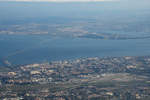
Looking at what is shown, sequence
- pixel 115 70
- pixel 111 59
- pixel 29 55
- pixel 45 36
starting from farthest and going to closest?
pixel 45 36 → pixel 29 55 → pixel 111 59 → pixel 115 70

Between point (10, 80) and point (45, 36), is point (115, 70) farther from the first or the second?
point (45, 36)

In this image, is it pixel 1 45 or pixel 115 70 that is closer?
pixel 115 70

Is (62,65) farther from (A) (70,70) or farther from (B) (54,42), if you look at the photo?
(B) (54,42)

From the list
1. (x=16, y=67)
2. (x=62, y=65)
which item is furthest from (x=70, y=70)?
(x=16, y=67)

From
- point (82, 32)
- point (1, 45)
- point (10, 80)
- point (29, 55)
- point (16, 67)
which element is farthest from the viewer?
point (82, 32)

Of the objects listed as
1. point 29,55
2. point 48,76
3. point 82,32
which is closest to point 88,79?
point 48,76

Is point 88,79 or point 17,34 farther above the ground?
point 17,34
